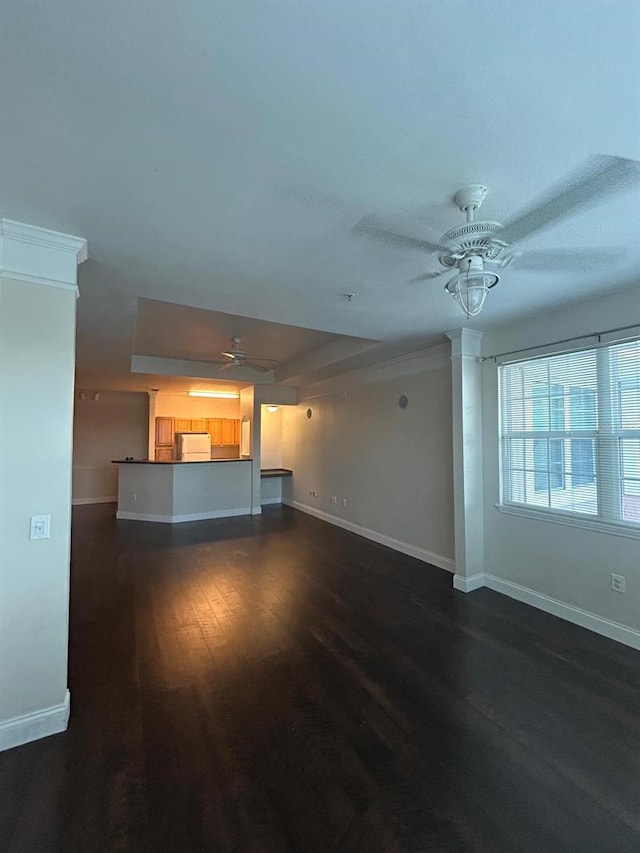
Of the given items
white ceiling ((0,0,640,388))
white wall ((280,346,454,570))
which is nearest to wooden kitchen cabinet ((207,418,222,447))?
white wall ((280,346,454,570))

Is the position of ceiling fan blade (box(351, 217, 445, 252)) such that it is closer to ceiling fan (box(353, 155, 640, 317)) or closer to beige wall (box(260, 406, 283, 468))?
ceiling fan (box(353, 155, 640, 317))

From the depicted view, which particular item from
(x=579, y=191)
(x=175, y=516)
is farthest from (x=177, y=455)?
(x=579, y=191)

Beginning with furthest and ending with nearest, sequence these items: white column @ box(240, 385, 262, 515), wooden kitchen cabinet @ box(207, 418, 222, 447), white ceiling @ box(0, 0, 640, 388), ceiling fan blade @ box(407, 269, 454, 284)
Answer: wooden kitchen cabinet @ box(207, 418, 222, 447), white column @ box(240, 385, 262, 515), ceiling fan blade @ box(407, 269, 454, 284), white ceiling @ box(0, 0, 640, 388)

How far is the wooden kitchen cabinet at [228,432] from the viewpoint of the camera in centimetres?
977

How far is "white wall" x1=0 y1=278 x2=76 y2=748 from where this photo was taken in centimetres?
188

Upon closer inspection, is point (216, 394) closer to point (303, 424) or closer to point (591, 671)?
point (303, 424)

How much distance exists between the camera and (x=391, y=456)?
527 centimetres

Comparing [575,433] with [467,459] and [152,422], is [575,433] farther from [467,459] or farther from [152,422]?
[152,422]

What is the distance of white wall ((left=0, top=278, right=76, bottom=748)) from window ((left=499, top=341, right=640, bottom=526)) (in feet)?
11.7

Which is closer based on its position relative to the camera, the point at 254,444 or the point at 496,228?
the point at 496,228

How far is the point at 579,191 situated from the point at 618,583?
8.91ft

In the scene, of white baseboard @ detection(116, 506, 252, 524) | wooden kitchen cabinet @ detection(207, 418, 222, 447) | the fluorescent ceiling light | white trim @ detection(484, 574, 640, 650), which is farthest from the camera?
wooden kitchen cabinet @ detection(207, 418, 222, 447)

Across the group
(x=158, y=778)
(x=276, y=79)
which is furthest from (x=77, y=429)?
(x=276, y=79)

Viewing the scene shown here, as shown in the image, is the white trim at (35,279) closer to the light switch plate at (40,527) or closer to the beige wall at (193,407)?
the light switch plate at (40,527)
